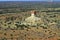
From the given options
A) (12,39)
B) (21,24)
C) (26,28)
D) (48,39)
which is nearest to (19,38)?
(12,39)

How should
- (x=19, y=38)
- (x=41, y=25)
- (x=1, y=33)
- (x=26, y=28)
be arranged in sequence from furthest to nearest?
(x=41, y=25), (x=26, y=28), (x=1, y=33), (x=19, y=38)

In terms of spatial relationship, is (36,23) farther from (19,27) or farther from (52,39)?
(52,39)

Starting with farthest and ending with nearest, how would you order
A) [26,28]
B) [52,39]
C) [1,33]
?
[26,28]
[1,33]
[52,39]

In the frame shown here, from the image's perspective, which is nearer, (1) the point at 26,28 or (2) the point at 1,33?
(2) the point at 1,33

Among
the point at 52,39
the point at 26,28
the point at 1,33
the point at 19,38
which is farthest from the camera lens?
the point at 26,28

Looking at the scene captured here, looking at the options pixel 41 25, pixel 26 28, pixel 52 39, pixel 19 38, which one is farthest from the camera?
pixel 41 25

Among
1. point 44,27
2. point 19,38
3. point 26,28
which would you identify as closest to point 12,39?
point 19,38

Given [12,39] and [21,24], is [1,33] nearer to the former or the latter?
[12,39]

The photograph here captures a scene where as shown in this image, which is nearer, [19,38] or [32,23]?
[19,38]
